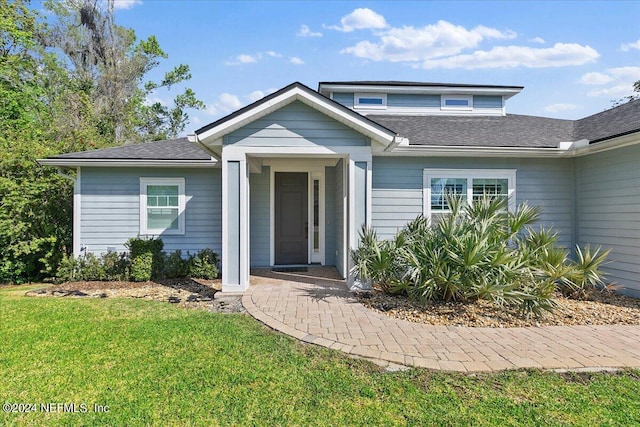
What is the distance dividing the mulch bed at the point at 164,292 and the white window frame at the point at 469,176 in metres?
4.92

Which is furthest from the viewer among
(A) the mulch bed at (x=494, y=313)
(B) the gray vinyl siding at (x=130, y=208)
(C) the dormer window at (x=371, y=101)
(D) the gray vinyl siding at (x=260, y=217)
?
(C) the dormer window at (x=371, y=101)

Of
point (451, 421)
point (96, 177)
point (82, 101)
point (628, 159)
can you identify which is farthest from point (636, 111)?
point (82, 101)

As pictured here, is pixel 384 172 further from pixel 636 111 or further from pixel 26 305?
pixel 26 305

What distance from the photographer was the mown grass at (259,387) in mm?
2777

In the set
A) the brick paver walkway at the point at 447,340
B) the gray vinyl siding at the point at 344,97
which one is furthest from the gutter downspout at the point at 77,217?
the gray vinyl siding at the point at 344,97

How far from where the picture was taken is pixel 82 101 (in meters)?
19.0

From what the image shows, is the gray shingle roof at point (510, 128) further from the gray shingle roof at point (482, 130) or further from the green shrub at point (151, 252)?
the green shrub at point (151, 252)

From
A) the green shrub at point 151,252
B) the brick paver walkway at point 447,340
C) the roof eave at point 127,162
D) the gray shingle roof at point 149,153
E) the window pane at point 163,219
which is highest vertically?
the gray shingle roof at point 149,153

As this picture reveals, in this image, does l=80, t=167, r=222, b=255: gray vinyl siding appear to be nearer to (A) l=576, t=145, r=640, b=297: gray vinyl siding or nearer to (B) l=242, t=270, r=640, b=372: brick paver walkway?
(B) l=242, t=270, r=640, b=372: brick paver walkway

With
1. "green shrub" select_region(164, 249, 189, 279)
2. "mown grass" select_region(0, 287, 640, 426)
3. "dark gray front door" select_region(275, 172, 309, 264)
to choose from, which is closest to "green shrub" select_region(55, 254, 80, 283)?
"green shrub" select_region(164, 249, 189, 279)

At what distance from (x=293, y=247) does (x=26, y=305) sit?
6.17 metres

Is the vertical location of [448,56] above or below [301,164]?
above

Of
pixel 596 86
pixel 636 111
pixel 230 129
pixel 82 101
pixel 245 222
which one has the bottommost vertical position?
pixel 245 222

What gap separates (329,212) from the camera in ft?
33.3
